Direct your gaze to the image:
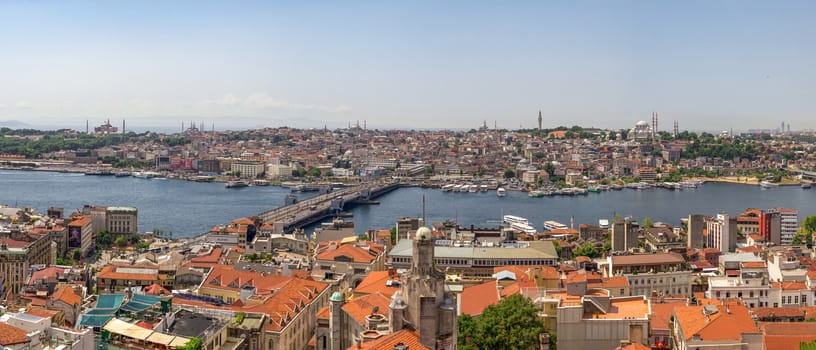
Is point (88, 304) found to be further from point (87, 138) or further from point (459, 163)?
point (87, 138)

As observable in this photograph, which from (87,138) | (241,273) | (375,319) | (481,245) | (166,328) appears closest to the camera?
(375,319)

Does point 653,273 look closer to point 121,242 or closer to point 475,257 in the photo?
point 475,257

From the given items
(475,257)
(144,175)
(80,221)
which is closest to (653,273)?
(475,257)

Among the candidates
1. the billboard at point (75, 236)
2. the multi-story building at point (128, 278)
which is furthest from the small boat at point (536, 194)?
the multi-story building at point (128, 278)

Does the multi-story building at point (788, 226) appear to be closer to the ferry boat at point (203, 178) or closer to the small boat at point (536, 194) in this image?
the small boat at point (536, 194)

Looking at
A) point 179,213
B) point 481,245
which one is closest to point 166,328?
point 481,245

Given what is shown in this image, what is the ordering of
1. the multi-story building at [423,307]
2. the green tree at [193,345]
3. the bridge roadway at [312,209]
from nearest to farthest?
the multi-story building at [423,307], the green tree at [193,345], the bridge roadway at [312,209]
